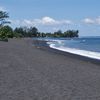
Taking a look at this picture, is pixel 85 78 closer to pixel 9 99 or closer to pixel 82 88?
pixel 82 88

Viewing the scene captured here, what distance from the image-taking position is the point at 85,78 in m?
15.9

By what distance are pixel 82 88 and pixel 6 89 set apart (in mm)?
2741

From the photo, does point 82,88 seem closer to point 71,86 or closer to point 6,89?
point 71,86

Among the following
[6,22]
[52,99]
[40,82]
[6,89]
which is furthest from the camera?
[6,22]

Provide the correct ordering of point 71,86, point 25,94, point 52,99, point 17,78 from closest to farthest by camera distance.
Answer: point 52,99
point 25,94
point 71,86
point 17,78

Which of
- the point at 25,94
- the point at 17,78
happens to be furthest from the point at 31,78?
the point at 25,94

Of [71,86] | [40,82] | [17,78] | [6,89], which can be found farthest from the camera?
[17,78]

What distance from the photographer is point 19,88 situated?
12.8 m

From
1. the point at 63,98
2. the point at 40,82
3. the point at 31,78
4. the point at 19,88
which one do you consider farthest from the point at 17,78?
the point at 63,98

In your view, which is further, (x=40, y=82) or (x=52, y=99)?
(x=40, y=82)

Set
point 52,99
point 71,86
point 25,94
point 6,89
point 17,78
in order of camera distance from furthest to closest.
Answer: point 17,78
point 71,86
point 6,89
point 25,94
point 52,99

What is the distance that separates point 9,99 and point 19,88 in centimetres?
212

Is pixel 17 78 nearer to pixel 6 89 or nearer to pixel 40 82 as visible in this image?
pixel 40 82

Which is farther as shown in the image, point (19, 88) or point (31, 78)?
point (31, 78)
